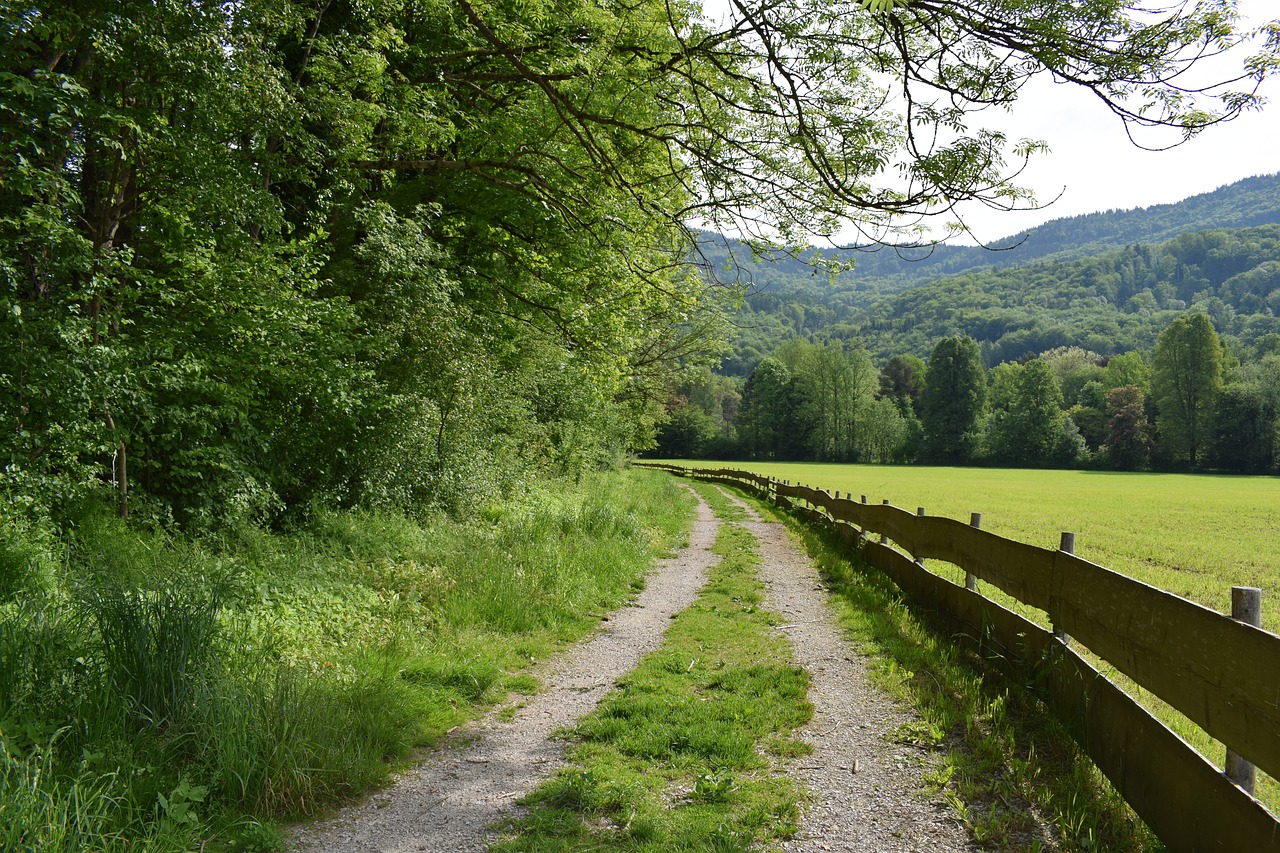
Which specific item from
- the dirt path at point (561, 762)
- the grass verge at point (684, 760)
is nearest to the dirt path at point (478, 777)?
the dirt path at point (561, 762)

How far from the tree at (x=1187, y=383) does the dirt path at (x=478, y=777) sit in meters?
80.7

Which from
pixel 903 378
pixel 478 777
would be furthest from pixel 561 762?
pixel 903 378

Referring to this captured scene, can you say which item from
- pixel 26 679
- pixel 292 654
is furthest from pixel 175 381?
pixel 26 679

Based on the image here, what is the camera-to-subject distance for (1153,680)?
11.5 feet

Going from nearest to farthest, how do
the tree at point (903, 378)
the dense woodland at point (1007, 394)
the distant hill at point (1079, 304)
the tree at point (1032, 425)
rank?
the dense woodland at point (1007, 394) < the tree at point (1032, 425) < the tree at point (903, 378) < the distant hill at point (1079, 304)

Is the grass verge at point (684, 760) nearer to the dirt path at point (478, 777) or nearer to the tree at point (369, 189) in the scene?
the dirt path at point (478, 777)

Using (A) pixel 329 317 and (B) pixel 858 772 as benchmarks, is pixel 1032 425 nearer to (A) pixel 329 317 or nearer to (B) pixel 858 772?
(A) pixel 329 317

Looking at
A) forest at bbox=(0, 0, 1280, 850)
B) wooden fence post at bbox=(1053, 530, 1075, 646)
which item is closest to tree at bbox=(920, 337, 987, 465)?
forest at bbox=(0, 0, 1280, 850)

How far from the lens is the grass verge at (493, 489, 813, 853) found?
11.7 feet

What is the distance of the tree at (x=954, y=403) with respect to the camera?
8681 centimetres

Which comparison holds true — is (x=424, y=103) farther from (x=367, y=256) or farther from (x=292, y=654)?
(x=292, y=654)

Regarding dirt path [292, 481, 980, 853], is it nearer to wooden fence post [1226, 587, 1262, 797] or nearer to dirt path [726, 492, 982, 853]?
dirt path [726, 492, 982, 853]

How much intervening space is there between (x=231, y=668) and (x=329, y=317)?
6.02m

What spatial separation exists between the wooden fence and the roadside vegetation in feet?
13.5
